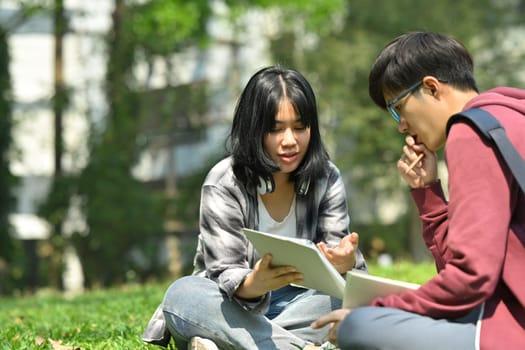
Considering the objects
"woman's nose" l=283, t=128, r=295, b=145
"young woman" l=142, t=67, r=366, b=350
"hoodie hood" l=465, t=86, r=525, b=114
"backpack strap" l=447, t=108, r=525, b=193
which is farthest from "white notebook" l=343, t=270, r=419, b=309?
"woman's nose" l=283, t=128, r=295, b=145

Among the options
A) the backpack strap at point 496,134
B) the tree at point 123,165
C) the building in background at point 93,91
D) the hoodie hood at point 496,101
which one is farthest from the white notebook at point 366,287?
the building in background at point 93,91

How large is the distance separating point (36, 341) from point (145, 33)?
13059mm

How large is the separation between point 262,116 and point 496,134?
3.82ft

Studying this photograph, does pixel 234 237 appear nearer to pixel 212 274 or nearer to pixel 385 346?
pixel 212 274

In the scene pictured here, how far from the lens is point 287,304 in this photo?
394cm

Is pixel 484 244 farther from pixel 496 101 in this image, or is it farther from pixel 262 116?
pixel 262 116

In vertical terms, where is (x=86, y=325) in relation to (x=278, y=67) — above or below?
below

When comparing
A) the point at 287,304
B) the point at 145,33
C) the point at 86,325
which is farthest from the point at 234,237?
the point at 145,33

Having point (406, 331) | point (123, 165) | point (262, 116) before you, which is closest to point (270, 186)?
point (262, 116)

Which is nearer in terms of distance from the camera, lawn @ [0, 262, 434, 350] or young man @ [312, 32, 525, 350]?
young man @ [312, 32, 525, 350]

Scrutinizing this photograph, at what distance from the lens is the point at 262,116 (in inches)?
147

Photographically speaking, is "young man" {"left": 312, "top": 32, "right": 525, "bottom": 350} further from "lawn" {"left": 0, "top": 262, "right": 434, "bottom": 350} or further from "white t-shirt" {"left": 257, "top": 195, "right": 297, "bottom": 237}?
"lawn" {"left": 0, "top": 262, "right": 434, "bottom": 350}

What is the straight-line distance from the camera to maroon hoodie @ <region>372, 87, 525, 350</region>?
270 cm

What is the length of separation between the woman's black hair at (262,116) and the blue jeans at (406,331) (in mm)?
1047
